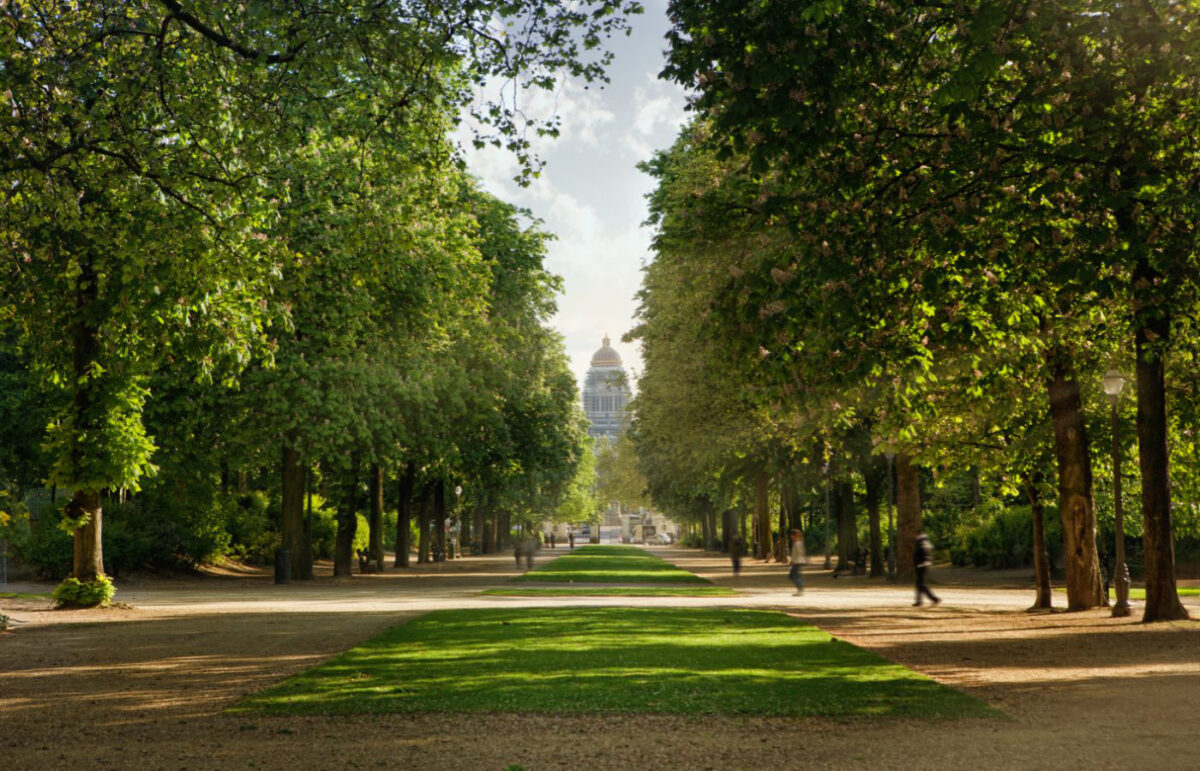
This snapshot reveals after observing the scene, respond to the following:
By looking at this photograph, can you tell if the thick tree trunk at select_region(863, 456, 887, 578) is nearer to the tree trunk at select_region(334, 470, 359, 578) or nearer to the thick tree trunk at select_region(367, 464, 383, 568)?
the thick tree trunk at select_region(367, 464, 383, 568)

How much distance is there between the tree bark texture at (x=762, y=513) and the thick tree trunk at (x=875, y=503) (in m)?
4.71

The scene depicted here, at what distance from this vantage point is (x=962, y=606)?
24422 millimetres

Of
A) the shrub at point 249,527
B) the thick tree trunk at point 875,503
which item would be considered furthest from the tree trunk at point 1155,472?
the shrub at point 249,527

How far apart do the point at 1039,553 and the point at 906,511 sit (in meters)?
11.0

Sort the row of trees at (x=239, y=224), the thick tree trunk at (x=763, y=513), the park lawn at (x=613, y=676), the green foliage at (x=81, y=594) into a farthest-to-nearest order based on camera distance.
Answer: the thick tree trunk at (x=763, y=513) < the green foliage at (x=81, y=594) < the row of trees at (x=239, y=224) < the park lawn at (x=613, y=676)

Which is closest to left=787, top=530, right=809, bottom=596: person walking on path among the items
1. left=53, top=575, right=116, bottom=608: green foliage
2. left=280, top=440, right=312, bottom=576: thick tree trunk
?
left=280, top=440, right=312, bottom=576: thick tree trunk

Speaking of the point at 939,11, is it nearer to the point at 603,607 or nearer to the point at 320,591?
the point at 603,607

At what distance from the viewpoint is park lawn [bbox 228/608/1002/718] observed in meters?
10.5

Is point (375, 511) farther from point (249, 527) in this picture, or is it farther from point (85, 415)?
point (85, 415)

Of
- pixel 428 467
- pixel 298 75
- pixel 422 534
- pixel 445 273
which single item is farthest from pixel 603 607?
pixel 422 534

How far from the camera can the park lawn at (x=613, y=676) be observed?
10484mm

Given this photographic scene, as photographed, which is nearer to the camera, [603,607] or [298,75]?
[298,75]

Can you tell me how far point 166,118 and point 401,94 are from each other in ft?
11.0

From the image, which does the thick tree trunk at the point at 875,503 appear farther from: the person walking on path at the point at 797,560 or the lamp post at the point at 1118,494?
the lamp post at the point at 1118,494
